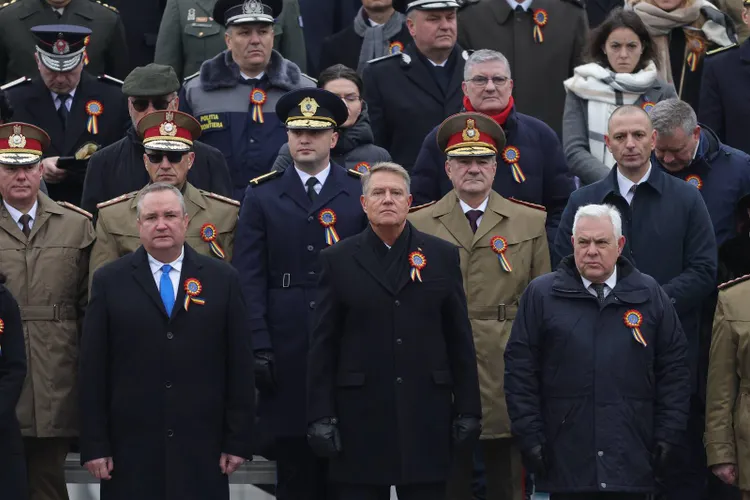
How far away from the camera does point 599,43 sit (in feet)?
37.1

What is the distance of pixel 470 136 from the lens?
984 centimetres

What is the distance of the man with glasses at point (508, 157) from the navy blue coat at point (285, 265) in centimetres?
70

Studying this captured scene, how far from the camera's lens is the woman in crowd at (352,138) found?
10.6 metres

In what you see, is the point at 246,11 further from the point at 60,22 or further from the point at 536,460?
the point at 536,460

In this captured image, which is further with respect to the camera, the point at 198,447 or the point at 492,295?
the point at 492,295

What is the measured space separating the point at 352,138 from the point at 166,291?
211 centimetres

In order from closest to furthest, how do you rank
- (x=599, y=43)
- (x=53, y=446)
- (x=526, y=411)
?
(x=526, y=411) → (x=53, y=446) → (x=599, y=43)

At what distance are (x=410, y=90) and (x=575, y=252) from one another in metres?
2.85

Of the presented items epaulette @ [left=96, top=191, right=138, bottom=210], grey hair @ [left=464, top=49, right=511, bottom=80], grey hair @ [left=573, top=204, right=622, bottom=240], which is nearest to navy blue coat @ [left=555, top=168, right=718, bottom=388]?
grey hair @ [left=573, top=204, right=622, bottom=240]

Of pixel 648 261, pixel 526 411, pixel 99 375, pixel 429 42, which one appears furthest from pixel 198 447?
pixel 429 42

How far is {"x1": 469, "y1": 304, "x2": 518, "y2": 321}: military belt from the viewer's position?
31.7ft

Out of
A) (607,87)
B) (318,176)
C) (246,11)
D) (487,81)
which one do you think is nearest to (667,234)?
(487,81)

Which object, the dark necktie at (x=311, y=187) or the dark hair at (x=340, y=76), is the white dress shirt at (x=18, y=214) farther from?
the dark hair at (x=340, y=76)

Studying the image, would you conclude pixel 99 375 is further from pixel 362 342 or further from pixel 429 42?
pixel 429 42
